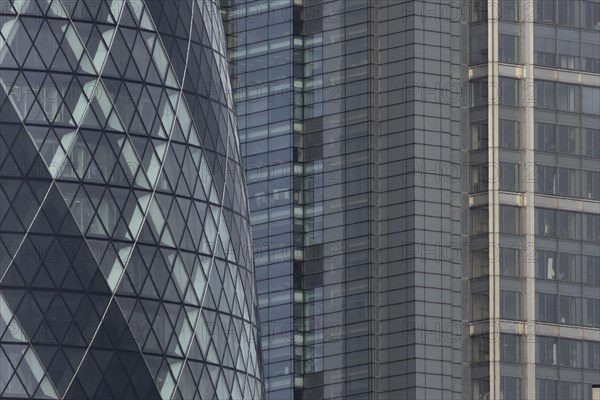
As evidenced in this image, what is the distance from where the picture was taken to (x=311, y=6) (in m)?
189

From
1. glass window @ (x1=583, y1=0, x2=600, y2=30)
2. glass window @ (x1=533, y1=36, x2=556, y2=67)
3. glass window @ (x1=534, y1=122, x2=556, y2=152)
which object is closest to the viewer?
glass window @ (x1=534, y1=122, x2=556, y2=152)

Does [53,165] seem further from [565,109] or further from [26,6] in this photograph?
[565,109]

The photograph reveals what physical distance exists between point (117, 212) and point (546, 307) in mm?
58054

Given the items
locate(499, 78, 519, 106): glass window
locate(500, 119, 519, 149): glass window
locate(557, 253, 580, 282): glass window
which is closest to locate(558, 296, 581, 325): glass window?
locate(557, 253, 580, 282): glass window

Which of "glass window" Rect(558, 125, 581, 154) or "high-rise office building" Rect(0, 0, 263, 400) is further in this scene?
"glass window" Rect(558, 125, 581, 154)

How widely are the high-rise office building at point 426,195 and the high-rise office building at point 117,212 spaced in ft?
168

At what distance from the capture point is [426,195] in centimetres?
17888

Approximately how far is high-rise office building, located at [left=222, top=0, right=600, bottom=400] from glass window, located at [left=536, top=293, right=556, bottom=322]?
0.14 metres

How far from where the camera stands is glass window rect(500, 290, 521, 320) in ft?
565

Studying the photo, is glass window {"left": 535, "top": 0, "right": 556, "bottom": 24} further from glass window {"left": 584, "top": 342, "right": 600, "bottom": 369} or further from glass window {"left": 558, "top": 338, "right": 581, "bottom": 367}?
glass window {"left": 584, "top": 342, "right": 600, "bottom": 369}

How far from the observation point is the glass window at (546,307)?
172125 millimetres

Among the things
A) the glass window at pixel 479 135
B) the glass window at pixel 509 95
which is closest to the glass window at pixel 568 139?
the glass window at pixel 509 95

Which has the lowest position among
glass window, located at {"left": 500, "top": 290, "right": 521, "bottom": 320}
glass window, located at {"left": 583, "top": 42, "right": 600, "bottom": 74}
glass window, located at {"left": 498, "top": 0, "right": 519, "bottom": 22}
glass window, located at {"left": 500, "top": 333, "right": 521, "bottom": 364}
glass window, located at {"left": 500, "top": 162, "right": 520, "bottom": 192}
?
glass window, located at {"left": 500, "top": 333, "right": 521, "bottom": 364}

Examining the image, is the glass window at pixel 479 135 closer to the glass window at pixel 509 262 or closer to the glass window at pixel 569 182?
the glass window at pixel 569 182
